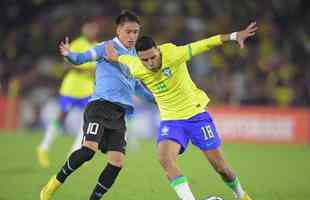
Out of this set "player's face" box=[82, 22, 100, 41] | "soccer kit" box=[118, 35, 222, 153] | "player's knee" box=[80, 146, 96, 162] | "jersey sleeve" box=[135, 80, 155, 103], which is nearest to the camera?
"soccer kit" box=[118, 35, 222, 153]

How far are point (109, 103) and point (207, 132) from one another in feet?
4.14

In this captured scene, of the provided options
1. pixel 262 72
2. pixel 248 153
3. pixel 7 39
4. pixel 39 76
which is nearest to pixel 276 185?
pixel 248 153

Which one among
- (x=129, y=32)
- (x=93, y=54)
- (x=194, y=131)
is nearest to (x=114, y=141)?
(x=194, y=131)

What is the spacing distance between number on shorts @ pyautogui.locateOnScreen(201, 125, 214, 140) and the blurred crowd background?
541 inches

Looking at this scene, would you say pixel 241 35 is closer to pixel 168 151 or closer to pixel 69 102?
pixel 168 151

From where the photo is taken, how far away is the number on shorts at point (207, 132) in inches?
339

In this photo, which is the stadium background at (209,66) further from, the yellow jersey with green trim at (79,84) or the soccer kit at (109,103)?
the soccer kit at (109,103)

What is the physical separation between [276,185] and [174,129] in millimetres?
3529

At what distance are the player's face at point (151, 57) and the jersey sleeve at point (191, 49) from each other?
17cm

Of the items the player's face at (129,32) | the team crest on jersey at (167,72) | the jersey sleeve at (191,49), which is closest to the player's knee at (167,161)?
the team crest on jersey at (167,72)

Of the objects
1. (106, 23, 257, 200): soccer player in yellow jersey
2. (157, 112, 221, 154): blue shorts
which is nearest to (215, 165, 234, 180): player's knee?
(106, 23, 257, 200): soccer player in yellow jersey

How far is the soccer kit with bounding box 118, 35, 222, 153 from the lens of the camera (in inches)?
331

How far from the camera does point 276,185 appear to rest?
37.6 ft

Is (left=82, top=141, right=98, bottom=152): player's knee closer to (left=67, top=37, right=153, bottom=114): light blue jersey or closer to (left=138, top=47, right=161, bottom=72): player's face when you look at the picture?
(left=67, top=37, right=153, bottom=114): light blue jersey
